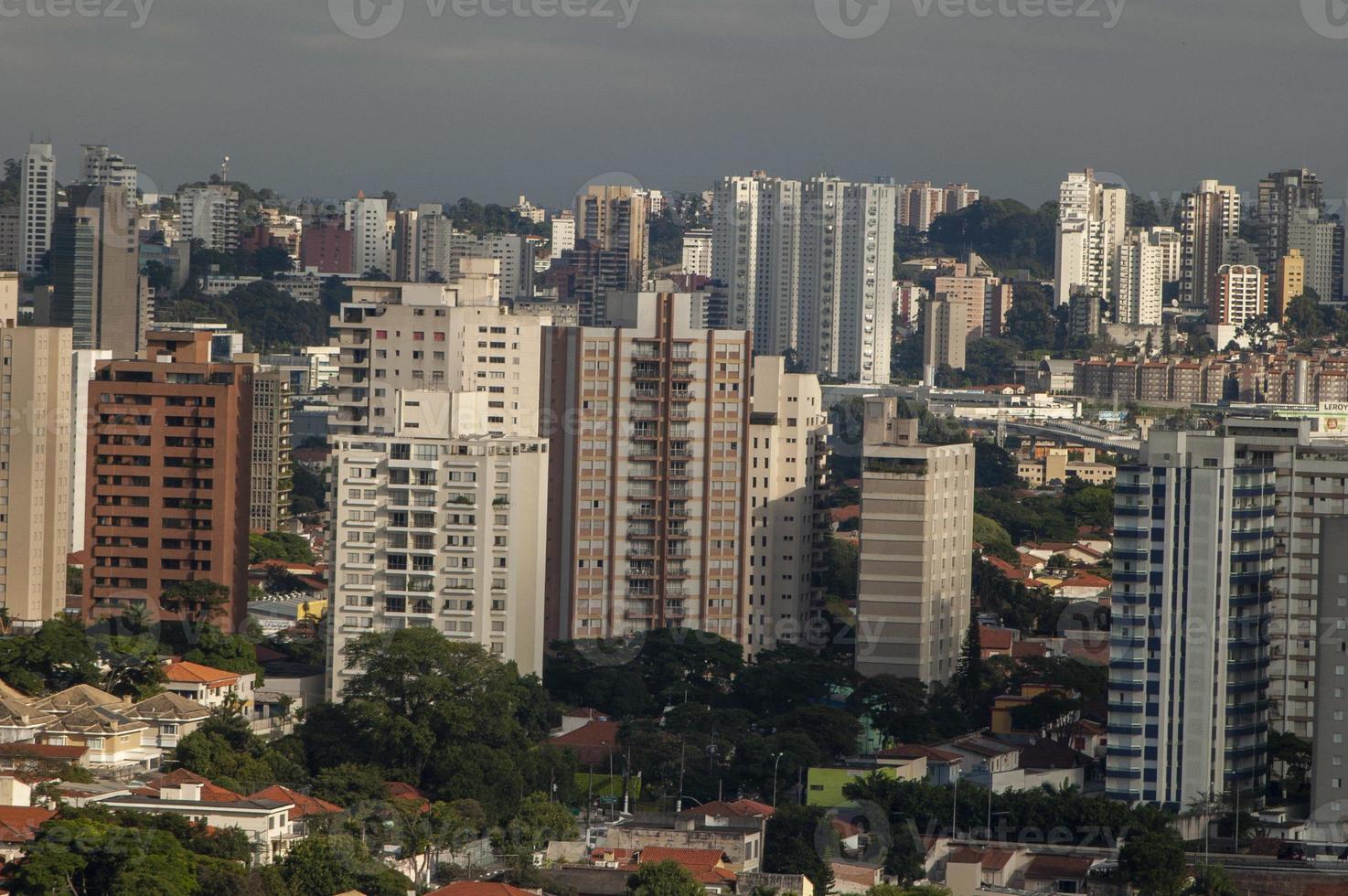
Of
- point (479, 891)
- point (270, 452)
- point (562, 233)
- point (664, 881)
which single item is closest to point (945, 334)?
point (562, 233)

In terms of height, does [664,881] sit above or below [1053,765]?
below

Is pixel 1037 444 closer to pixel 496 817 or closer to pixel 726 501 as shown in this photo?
pixel 726 501

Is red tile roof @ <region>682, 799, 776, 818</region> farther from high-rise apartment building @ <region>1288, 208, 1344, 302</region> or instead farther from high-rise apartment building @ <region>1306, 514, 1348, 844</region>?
high-rise apartment building @ <region>1288, 208, 1344, 302</region>

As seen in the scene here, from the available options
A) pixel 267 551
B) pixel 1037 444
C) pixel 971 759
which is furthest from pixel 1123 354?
pixel 971 759

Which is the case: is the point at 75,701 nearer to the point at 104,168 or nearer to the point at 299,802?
the point at 299,802

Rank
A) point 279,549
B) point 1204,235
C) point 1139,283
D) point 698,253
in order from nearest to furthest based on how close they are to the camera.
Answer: point 279,549
point 698,253
point 1139,283
point 1204,235

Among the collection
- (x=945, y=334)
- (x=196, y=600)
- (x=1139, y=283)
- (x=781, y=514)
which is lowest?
(x=196, y=600)
